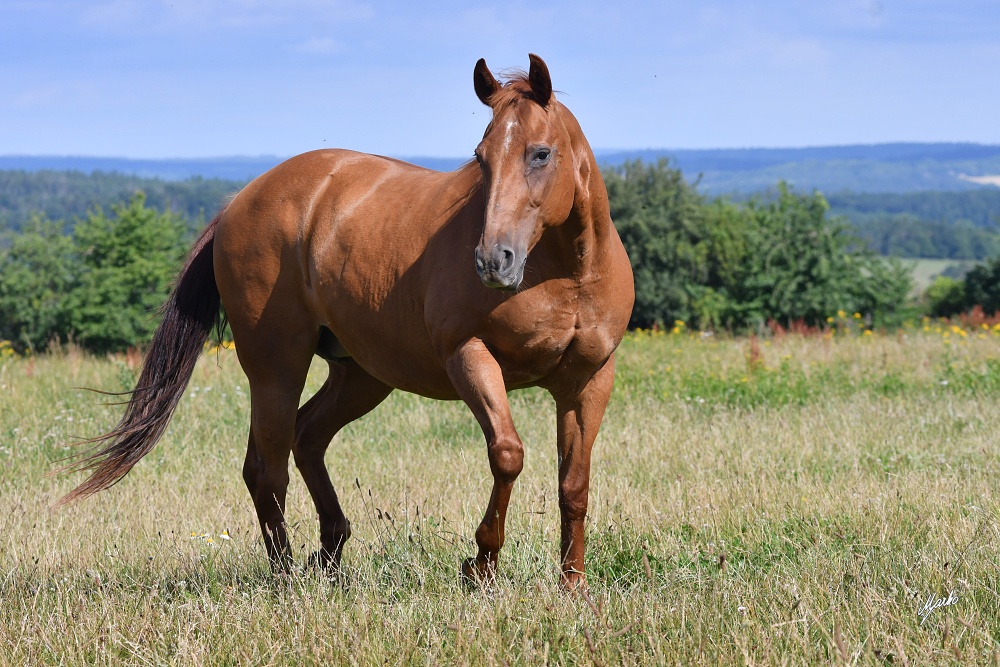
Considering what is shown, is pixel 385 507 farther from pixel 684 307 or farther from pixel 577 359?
pixel 684 307

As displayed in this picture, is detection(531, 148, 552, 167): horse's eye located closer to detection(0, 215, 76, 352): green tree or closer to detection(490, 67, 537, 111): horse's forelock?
detection(490, 67, 537, 111): horse's forelock

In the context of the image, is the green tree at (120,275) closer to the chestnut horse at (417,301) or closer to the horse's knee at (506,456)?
the chestnut horse at (417,301)

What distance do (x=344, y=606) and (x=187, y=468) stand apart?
3635 millimetres

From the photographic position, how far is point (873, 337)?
12648 millimetres

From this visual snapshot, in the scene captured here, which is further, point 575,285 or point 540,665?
point 575,285

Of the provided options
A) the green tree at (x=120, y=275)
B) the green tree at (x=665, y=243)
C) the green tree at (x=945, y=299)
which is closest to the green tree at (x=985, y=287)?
the green tree at (x=945, y=299)

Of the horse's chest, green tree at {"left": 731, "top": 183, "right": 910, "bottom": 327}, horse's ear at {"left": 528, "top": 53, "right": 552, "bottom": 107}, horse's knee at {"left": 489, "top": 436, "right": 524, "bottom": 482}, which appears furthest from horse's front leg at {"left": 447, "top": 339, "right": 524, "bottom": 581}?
green tree at {"left": 731, "top": 183, "right": 910, "bottom": 327}

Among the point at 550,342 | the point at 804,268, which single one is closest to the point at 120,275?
the point at 804,268

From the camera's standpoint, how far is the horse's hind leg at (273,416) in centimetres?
→ 471

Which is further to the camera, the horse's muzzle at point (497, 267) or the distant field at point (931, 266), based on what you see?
the distant field at point (931, 266)

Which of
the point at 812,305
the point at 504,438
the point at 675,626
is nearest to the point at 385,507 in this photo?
→ the point at 504,438

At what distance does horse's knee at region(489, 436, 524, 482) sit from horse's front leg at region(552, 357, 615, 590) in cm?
47

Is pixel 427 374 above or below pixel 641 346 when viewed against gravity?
above

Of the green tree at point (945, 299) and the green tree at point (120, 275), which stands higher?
the green tree at point (120, 275)
